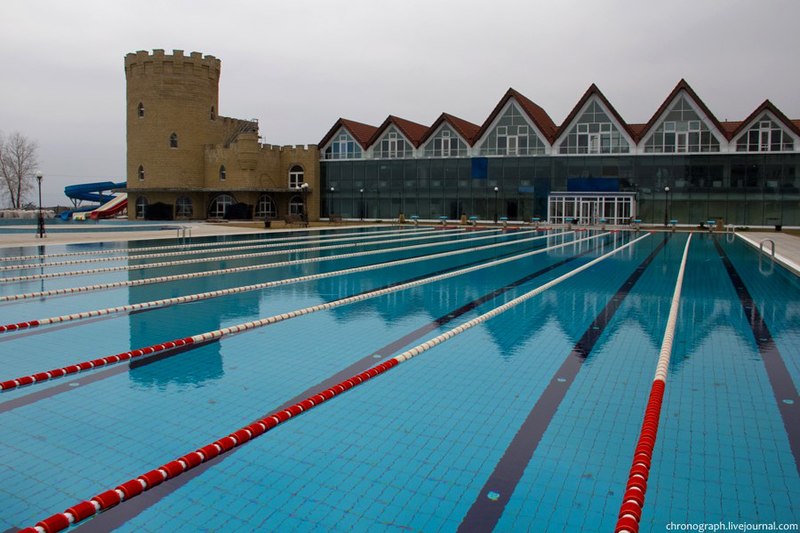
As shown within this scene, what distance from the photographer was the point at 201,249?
67.0 feet

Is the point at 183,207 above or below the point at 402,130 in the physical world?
below

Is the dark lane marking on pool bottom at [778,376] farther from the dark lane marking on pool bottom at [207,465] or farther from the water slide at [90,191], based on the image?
the water slide at [90,191]

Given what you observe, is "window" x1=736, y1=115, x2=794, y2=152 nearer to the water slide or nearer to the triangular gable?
the triangular gable

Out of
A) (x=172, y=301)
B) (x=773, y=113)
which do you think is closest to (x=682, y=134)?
(x=773, y=113)

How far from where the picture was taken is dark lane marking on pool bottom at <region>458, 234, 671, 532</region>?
376 centimetres

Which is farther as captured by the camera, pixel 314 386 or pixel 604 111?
pixel 604 111

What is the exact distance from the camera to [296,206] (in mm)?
47344

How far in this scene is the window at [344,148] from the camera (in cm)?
4703

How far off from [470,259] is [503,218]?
78.7 ft

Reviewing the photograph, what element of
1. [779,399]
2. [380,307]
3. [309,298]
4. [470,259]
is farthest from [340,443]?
[470,259]

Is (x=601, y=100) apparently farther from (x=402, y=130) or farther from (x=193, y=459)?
(x=193, y=459)

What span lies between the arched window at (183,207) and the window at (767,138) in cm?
3551

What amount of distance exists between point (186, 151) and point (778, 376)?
4203 cm

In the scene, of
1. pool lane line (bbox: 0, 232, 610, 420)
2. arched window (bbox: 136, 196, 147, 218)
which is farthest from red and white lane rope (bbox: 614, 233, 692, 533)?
arched window (bbox: 136, 196, 147, 218)
